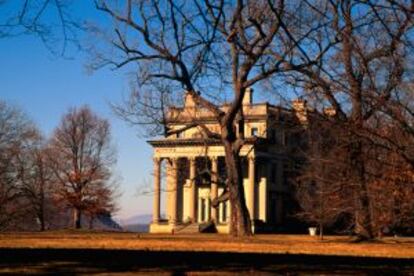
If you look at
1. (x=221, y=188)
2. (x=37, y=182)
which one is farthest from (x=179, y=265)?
(x=221, y=188)

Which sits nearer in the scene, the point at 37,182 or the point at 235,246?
the point at 235,246

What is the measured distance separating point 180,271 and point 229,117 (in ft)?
74.9

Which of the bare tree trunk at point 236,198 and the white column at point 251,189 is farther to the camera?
the white column at point 251,189

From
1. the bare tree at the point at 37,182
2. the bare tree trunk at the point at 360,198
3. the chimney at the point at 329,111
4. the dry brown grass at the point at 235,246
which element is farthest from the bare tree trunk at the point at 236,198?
the bare tree at the point at 37,182

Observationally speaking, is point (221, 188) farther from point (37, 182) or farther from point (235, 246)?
point (235, 246)

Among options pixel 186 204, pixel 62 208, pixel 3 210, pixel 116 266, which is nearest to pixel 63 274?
pixel 116 266

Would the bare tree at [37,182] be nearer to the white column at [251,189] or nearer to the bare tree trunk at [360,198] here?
the white column at [251,189]

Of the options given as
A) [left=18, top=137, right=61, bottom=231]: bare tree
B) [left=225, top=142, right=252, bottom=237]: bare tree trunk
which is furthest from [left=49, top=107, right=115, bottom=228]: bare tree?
[left=225, top=142, right=252, bottom=237]: bare tree trunk

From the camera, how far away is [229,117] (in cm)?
3412

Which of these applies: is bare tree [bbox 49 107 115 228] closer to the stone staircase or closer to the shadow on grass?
the stone staircase

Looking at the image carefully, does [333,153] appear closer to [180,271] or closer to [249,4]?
[249,4]

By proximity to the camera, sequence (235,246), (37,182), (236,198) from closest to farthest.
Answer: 1. (235,246)
2. (236,198)
3. (37,182)

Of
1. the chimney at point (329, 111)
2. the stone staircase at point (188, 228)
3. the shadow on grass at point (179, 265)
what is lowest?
the shadow on grass at point (179, 265)

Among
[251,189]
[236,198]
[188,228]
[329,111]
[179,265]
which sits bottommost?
[179,265]
